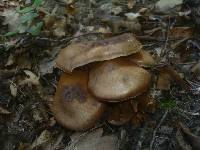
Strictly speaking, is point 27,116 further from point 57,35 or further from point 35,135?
point 57,35

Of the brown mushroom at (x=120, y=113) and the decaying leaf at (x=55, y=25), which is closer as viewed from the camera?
the brown mushroom at (x=120, y=113)

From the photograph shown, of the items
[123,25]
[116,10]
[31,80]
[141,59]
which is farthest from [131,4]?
[141,59]

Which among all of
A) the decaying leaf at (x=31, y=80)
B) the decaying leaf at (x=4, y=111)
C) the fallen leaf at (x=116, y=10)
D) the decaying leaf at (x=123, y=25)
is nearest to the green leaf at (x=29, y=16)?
the decaying leaf at (x=31, y=80)

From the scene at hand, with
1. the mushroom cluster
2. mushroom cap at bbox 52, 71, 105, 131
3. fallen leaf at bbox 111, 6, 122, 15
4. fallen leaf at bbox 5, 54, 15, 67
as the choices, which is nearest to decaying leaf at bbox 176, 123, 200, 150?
the mushroom cluster

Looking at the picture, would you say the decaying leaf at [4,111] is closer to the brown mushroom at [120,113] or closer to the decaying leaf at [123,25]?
the brown mushroom at [120,113]

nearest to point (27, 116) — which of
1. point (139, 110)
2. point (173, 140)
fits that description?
point (139, 110)

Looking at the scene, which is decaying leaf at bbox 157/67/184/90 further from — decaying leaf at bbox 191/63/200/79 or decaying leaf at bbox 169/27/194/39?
decaying leaf at bbox 169/27/194/39

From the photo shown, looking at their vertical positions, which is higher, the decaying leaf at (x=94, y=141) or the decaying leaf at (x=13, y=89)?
the decaying leaf at (x=13, y=89)
